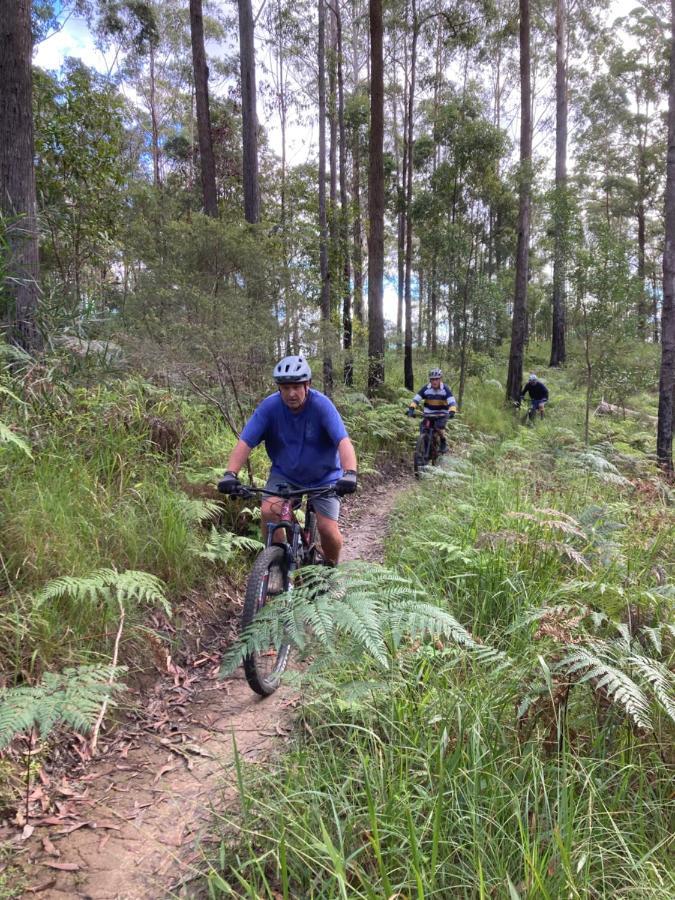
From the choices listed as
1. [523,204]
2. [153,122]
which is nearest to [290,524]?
[523,204]

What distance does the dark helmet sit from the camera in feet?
11.4

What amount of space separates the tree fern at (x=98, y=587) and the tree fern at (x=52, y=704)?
0.67 meters

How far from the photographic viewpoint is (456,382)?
695 inches

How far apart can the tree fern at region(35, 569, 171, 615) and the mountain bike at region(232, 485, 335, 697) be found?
1.93 feet

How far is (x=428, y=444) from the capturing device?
909 centimetres

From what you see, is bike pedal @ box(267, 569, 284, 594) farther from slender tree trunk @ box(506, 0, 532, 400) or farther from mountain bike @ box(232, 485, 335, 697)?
slender tree trunk @ box(506, 0, 532, 400)

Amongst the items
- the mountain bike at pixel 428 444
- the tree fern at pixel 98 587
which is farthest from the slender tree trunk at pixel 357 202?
the tree fern at pixel 98 587

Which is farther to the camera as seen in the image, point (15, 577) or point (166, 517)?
point (166, 517)

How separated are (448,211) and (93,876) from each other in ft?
57.0

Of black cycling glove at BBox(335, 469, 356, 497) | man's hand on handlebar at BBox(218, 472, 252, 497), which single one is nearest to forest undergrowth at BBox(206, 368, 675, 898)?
black cycling glove at BBox(335, 469, 356, 497)

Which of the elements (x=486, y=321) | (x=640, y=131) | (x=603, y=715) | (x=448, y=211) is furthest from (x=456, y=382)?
(x=640, y=131)

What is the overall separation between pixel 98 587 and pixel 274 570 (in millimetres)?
1088

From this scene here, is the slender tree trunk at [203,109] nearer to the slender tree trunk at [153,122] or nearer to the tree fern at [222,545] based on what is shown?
the tree fern at [222,545]

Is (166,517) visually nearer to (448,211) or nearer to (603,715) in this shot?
(603,715)
